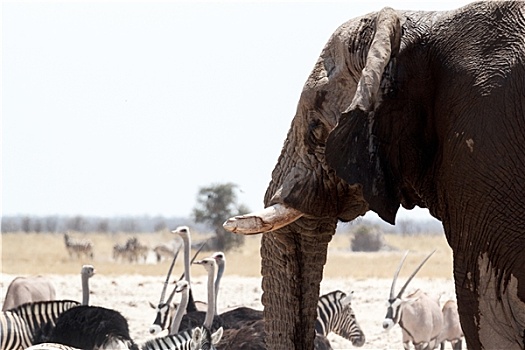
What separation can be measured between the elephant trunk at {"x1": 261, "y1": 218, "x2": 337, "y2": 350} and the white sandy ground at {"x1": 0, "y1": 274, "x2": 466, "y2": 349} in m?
7.57

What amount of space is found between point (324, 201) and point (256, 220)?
0.82 feet

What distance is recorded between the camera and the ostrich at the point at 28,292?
1266 centimetres

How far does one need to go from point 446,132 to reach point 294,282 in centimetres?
103

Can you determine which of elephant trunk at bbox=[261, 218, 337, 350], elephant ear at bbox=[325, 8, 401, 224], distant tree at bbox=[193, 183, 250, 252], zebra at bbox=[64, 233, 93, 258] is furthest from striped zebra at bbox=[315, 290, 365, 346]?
distant tree at bbox=[193, 183, 250, 252]

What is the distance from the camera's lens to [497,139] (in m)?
3.49

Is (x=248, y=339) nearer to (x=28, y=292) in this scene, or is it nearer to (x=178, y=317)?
(x=178, y=317)

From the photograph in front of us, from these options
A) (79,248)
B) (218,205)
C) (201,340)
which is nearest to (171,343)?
(201,340)

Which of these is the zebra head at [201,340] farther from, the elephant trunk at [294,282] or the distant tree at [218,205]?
the distant tree at [218,205]

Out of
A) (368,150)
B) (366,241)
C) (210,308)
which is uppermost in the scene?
(366,241)

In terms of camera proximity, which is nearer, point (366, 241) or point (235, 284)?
point (235, 284)

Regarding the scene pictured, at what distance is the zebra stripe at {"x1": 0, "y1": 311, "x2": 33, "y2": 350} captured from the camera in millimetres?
9766

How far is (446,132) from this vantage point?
3.63m

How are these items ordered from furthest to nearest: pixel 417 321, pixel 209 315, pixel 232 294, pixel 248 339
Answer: pixel 232 294 → pixel 417 321 → pixel 209 315 → pixel 248 339

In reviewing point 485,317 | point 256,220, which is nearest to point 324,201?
point 256,220
